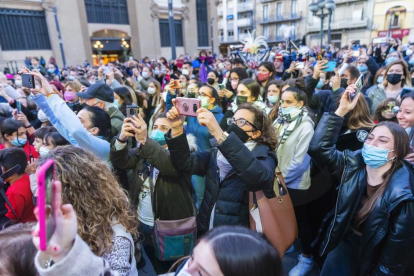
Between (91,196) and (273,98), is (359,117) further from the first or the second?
(91,196)

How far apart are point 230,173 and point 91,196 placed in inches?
39.6

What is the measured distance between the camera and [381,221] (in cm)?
172

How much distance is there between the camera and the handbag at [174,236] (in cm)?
232

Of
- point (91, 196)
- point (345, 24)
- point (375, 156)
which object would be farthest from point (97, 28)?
point (345, 24)

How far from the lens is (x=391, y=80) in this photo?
3906mm

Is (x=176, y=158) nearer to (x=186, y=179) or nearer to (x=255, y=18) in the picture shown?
(x=186, y=179)

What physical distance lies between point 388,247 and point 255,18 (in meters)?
43.9

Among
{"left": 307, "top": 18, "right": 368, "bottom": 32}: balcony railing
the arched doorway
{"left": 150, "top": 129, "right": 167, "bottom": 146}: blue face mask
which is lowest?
{"left": 150, "top": 129, "right": 167, "bottom": 146}: blue face mask

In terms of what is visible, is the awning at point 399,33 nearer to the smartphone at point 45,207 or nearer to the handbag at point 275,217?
the handbag at point 275,217

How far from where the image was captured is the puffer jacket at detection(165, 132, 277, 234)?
1793mm

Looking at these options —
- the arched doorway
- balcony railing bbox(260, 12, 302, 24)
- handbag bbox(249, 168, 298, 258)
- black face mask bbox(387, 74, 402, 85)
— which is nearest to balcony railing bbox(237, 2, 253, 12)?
balcony railing bbox(260, 12, 302, 24)

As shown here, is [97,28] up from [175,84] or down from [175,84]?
up

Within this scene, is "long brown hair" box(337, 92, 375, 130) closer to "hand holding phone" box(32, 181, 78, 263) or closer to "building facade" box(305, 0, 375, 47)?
"hand holding phone" box(32, 181, 78, 263)

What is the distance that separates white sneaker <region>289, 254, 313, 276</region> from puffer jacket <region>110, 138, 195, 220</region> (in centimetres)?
127
